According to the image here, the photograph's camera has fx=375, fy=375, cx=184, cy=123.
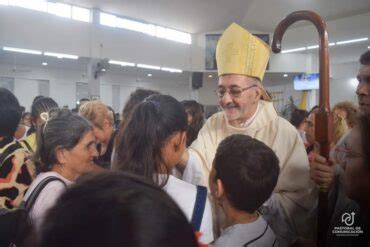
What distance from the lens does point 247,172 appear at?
1464 mm

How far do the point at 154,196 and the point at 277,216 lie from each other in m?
1.34

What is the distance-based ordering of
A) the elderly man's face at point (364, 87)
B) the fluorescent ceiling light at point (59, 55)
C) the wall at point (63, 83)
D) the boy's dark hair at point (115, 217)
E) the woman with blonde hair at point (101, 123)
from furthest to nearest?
the wall at point (63, 83), the fluorescent ceiling light at point (59, 55), the woman with blonde hair at point (101, 123), the elderly man's face at point (364, 87), the boy's dark hair at point (115, 217)

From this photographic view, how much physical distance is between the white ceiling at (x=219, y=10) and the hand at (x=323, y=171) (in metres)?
10.3

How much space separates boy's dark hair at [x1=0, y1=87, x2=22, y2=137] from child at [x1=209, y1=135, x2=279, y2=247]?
127 centimetres

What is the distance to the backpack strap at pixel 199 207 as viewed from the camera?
1340 millimetres

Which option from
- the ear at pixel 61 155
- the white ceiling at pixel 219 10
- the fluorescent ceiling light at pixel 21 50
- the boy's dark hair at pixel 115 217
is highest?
the white ceiling at pixel 219 10

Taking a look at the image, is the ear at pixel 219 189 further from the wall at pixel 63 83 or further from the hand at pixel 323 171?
the wall at pixel 63 83

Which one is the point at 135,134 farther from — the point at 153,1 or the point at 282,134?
the point at 153,1

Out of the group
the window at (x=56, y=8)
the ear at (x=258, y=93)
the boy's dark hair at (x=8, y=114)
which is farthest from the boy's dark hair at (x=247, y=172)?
the window at (x=56, y=8)

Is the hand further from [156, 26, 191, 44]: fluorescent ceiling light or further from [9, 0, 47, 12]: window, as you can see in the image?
[156, 26, 191, 44]: fluorescent ceiling light

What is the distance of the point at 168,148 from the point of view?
147 cm

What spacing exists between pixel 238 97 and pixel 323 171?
67 cm

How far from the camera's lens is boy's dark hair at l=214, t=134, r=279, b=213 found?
145cm

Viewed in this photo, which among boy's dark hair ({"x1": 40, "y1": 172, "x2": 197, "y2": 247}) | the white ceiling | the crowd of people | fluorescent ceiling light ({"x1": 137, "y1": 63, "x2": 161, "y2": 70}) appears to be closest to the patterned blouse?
the crowd of people
